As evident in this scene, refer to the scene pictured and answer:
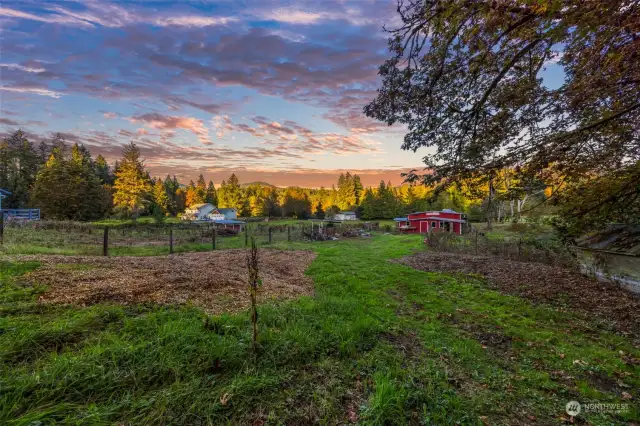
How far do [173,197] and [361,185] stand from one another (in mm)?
49766

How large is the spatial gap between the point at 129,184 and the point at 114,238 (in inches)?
941

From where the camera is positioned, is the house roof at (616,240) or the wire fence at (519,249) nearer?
the house roof at (616,240)

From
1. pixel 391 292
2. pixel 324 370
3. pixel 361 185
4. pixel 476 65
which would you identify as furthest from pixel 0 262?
pixel 361 185

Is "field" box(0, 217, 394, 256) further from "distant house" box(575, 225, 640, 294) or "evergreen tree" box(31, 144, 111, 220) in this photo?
"evergreen tree" box(31, 144, 111, 220)

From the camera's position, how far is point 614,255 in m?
7.98

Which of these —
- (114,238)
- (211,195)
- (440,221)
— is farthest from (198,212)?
(440,221)

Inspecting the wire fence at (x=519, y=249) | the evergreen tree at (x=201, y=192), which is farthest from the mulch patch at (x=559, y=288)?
the evergreen tree at (x=201, y=192)

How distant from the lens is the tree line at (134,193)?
1241 inches

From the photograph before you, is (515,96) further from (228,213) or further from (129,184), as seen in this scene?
(228,213)

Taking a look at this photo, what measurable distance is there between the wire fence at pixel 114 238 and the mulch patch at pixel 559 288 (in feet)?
29.3

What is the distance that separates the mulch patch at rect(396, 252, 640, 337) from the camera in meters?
6.12

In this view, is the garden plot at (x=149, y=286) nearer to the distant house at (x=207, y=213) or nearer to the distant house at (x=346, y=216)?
the distant house at (x=207, y=213)

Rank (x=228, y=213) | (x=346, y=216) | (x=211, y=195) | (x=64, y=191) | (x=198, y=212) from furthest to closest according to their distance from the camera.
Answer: (x=211, y=195), (x=228, y=213), (x=346, y=216), (x=198, y=212), (x=64, y=191)

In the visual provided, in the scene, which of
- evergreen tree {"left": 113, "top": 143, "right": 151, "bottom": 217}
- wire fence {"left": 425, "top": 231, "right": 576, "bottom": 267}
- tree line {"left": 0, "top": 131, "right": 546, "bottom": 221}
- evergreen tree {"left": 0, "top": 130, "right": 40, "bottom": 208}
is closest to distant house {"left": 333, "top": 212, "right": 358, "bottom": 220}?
tree line {"left": 0, "top": 131, "right": 546, "bottom": 221}
